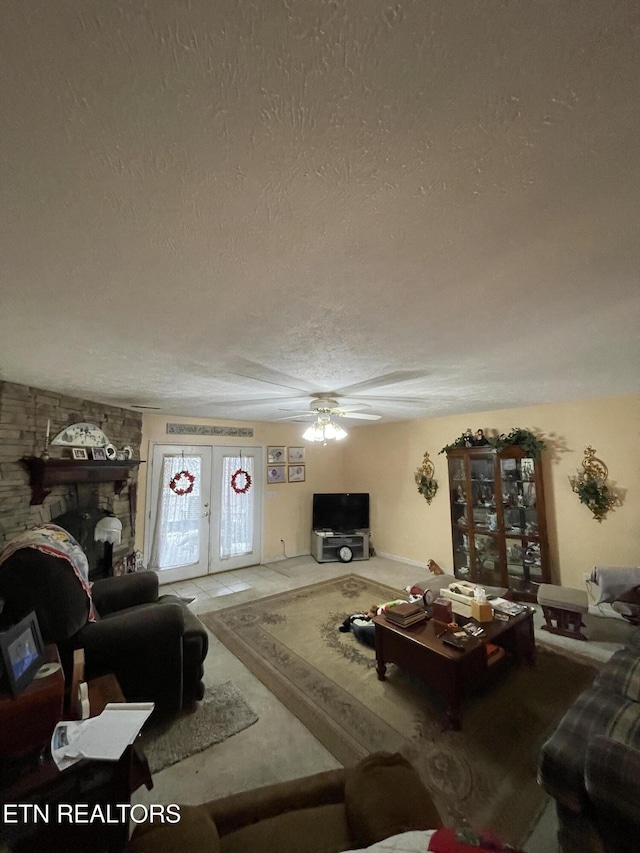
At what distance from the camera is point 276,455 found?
570 cm

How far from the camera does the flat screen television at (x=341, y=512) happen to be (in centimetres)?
580

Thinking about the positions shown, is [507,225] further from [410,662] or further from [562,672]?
[562,672]

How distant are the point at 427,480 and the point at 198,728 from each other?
4.05 metres

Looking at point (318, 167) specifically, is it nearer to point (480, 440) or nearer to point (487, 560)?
point (480, 440)

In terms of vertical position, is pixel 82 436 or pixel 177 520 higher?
pixel 82 436

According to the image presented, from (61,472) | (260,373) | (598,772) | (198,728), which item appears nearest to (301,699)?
(198,728)

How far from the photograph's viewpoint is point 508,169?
0.81m

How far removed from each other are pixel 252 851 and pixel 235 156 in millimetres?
1693

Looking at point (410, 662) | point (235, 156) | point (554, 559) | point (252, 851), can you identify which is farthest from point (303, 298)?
point (554, 559)

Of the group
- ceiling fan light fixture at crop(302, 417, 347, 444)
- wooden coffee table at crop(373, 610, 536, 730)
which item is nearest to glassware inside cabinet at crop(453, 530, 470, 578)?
wooden coffee table at crop(373, 610, 536, 730)

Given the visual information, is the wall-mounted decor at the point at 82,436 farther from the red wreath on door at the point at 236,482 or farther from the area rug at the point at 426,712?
the area rug at the point at 426,712

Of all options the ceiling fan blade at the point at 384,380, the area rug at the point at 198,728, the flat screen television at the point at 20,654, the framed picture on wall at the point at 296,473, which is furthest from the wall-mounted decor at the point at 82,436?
the framed picture on wall at the point at 296,473

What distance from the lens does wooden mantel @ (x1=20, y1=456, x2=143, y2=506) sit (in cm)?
285

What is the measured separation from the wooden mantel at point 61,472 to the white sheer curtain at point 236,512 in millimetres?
1761
